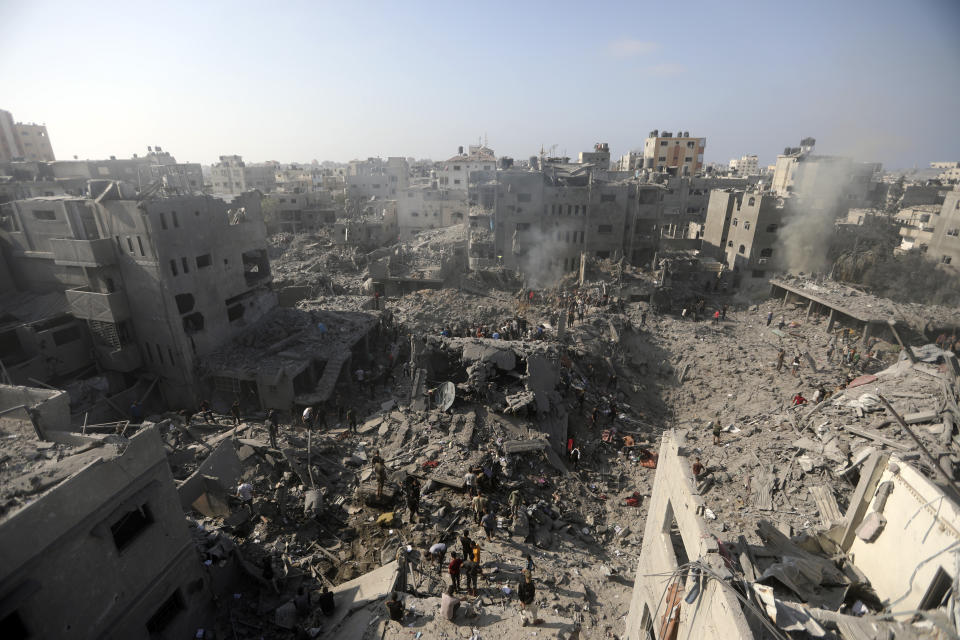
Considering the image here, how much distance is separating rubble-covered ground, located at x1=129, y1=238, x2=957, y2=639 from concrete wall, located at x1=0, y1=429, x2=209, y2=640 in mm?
1618

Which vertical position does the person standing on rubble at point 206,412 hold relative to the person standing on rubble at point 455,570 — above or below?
below

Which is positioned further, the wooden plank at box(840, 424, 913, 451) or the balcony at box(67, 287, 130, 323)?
the balcony at box(67, 287, 130, 323)

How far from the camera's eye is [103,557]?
314 inches

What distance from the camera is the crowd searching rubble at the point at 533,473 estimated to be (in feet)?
29.4

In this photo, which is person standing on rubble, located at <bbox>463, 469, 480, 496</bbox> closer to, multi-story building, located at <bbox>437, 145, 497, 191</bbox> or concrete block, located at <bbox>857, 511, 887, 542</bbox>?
concrete block, located at <bbox>857, 511, 887, 542</bbox>

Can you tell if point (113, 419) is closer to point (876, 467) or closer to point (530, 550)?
point (530, 550)

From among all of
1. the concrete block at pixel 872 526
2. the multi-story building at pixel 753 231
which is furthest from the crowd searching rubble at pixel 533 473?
the multi-story building at pixel 753 231

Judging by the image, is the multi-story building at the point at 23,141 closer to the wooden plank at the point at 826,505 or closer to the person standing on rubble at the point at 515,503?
the person standing on rubble at the point at 515,503

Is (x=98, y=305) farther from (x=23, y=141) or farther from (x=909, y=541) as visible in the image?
(x=23, y=141)

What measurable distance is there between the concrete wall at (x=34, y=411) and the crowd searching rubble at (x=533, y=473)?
105cm

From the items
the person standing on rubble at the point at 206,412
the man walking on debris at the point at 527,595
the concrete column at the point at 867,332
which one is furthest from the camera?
the concrete column at the point at 867,332

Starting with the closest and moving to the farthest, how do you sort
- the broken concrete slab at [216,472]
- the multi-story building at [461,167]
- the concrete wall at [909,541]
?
the concrete wall at [909,541] → the broken concrete slab at [216,472] → the multi-story building at [461,167]

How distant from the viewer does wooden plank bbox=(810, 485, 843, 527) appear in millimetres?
10375

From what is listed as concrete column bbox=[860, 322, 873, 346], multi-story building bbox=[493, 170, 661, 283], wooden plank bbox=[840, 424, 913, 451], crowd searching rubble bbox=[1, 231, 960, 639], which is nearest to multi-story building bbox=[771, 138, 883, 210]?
multi-story building bbox=[493, 170, 661, 283]
